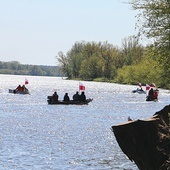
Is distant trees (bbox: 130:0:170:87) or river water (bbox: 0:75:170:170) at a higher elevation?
distant trees (bbox: 130:0:170:87)

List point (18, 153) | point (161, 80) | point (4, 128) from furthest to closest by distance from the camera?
point (4, 128) < point (18, 153) < point (161, 80)

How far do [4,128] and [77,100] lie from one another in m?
30.3

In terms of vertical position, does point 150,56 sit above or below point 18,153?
above

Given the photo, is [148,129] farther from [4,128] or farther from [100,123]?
[100,123]

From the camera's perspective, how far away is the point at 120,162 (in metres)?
30.8

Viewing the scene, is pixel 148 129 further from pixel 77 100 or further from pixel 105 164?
pixel 77 100

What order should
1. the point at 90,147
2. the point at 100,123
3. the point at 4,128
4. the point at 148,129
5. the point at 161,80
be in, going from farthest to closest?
the point at 100,123 → the point at 4,128 → the point at 90,147 → the point at 161,80 → the point at 148,129

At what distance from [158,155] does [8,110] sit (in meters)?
54.3

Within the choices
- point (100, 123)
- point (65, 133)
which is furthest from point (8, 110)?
point (65, 133)

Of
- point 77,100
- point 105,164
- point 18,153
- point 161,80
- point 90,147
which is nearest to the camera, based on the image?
point 161,80

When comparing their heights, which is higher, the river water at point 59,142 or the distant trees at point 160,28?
the distant trees at point 160,28

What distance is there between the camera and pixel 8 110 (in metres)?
72.7

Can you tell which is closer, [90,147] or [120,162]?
[120,162]

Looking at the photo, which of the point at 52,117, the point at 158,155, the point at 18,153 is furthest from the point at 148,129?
the point at 52,117
